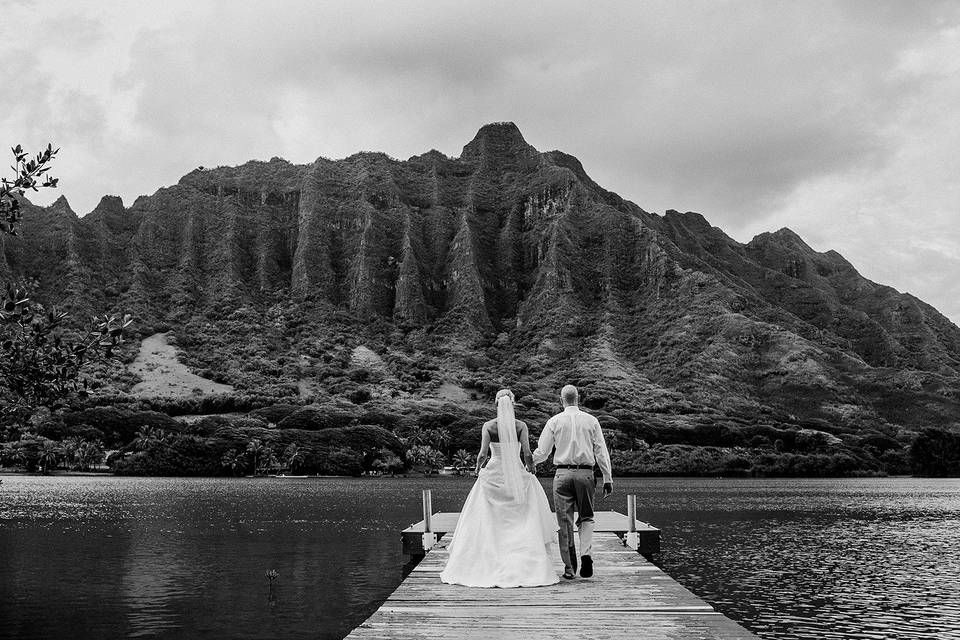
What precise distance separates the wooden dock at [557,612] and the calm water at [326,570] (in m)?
7.92

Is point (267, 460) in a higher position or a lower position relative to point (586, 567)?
lower

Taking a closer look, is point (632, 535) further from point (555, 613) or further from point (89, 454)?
point (89, 454)

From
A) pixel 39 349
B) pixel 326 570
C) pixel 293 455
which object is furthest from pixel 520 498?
pixel 293 455

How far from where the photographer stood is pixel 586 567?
50.4 ft

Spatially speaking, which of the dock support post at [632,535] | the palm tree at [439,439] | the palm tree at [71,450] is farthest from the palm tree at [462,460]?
the dock support post at [632,535]

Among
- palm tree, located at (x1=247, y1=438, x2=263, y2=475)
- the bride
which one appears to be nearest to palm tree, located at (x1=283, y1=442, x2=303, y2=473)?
palm tree, located at (x1=247, y1=438, x2=263, y2=475)

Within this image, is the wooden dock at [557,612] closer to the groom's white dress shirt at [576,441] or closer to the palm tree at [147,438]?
the groom's white dress shirt at [576,441]

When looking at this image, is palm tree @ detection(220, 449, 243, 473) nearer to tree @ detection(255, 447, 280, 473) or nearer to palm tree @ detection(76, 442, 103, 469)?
tree @ detection(255, 447, 280, 473)

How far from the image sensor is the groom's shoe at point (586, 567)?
15.3 metres

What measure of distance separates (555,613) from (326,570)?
2187 centimetres

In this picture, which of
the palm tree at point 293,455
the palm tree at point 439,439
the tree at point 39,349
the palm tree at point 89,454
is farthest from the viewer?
the palm tree at point 439,439

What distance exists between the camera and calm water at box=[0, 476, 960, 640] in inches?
862

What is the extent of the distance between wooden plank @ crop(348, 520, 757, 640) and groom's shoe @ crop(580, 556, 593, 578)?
15 centimetres

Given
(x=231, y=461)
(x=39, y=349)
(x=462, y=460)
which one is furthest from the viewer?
(x=462, y=460)
